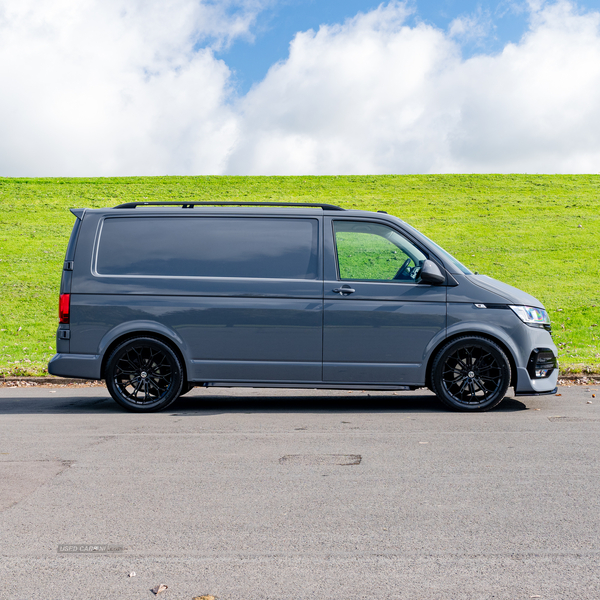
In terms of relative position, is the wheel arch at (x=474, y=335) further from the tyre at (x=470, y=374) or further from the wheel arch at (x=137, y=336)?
the wheel arch at (x=137, y=336)

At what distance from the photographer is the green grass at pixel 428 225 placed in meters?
16.3

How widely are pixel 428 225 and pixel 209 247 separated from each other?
22606 millimetres

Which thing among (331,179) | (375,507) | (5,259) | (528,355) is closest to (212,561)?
(375,507)

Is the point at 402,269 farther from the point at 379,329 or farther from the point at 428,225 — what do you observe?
the point at 428,225

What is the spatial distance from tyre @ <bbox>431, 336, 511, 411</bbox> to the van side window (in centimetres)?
92

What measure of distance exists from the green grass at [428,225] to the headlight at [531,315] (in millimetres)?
3304

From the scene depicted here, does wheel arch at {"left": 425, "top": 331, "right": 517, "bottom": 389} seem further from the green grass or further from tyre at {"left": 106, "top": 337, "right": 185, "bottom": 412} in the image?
the green grass

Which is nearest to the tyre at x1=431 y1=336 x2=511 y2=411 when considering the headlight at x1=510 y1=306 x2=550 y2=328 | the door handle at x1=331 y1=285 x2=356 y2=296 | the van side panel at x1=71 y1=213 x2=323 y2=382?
the headlight at x1=510 y1=306 x2=550 y2=328

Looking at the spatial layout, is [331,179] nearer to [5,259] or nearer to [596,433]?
[5,259]

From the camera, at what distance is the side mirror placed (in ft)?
25.1

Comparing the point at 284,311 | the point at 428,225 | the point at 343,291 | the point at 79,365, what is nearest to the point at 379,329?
the point at 343,291

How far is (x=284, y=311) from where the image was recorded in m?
7.72

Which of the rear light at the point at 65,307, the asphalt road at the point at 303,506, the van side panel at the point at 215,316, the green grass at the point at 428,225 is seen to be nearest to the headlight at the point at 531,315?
the asphalt road at the point at 303,506

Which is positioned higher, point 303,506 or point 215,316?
point 215,316
